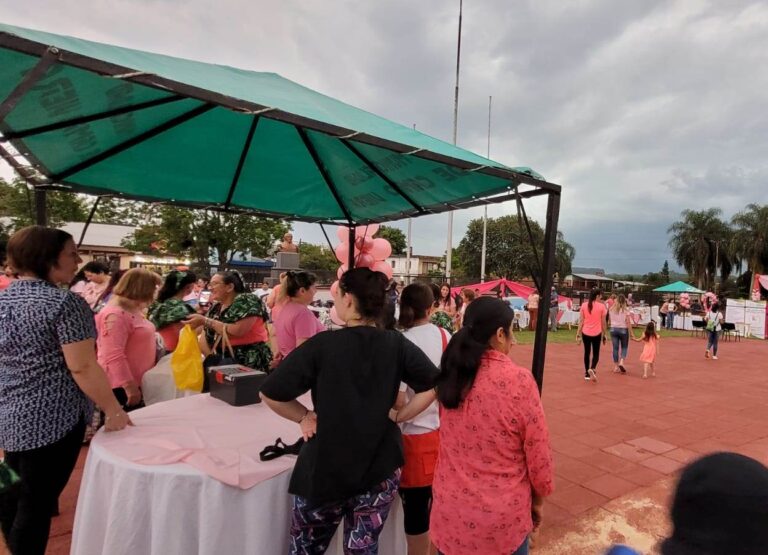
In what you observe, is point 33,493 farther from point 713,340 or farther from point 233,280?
point 713,340

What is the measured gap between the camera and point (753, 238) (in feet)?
124

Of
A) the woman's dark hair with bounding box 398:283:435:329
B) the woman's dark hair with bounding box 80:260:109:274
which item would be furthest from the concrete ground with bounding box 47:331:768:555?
the woman's dark hair with bounding box 80:260:109:274

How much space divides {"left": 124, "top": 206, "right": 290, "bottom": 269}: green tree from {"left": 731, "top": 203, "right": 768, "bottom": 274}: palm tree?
126 feet

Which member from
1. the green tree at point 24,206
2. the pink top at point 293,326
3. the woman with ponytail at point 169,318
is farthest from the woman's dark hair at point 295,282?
the green tree at point 24,206

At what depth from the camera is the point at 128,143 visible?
367cm

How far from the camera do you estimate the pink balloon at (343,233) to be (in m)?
6.14

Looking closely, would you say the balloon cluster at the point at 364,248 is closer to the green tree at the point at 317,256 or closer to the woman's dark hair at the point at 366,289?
the woman's dark hair at the point at 366,289

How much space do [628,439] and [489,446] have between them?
13.9 feet

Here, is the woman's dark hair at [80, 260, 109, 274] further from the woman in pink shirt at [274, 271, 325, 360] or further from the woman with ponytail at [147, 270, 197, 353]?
the woman in pink shirt at [274, 271, 325, 360]

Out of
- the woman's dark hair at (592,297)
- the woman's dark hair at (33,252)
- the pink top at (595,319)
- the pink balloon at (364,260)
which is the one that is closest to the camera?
the woman's dark hair at (33,252)

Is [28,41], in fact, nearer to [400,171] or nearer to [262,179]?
[400,171]

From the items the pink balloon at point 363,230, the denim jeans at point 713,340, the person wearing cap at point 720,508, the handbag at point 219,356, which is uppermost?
the pink balloon at point 363,230

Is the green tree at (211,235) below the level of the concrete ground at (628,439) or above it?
above

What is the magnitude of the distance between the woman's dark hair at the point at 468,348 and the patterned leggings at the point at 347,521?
1.43 feet
